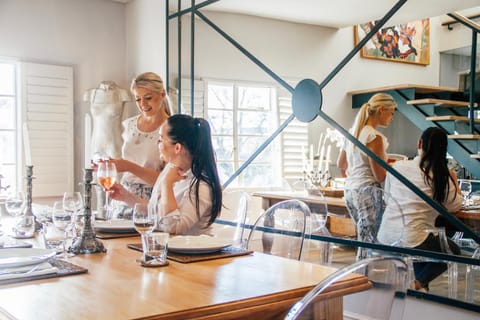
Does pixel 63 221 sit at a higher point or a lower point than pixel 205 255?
higher

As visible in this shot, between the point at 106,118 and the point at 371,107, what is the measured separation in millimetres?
2530

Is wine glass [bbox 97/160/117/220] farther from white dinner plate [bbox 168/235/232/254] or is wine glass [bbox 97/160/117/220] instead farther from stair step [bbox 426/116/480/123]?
stair step [bbox 426/116/480/123]

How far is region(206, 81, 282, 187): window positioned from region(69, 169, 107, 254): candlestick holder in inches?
72.2

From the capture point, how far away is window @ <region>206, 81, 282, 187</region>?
145 inches

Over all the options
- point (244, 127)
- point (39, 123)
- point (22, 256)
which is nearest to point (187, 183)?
point (22, 256)

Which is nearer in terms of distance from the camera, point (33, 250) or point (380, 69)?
point (33, 250)

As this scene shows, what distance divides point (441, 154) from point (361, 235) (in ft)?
2.26

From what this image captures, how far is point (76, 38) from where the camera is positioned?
4.86 meters

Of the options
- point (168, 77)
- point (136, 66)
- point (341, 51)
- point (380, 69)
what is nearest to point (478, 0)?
point (380, 69)

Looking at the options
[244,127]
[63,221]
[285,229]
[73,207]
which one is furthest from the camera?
[244,127]

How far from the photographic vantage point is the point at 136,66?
502cm

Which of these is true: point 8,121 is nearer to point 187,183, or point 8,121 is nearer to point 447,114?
point 187,183

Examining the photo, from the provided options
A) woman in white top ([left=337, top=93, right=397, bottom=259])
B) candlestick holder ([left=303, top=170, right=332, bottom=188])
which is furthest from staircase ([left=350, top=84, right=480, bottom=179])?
candlestick holder ([left=303, top=170, right=332, bottom=188])

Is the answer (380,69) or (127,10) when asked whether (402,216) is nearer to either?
(380,69)
